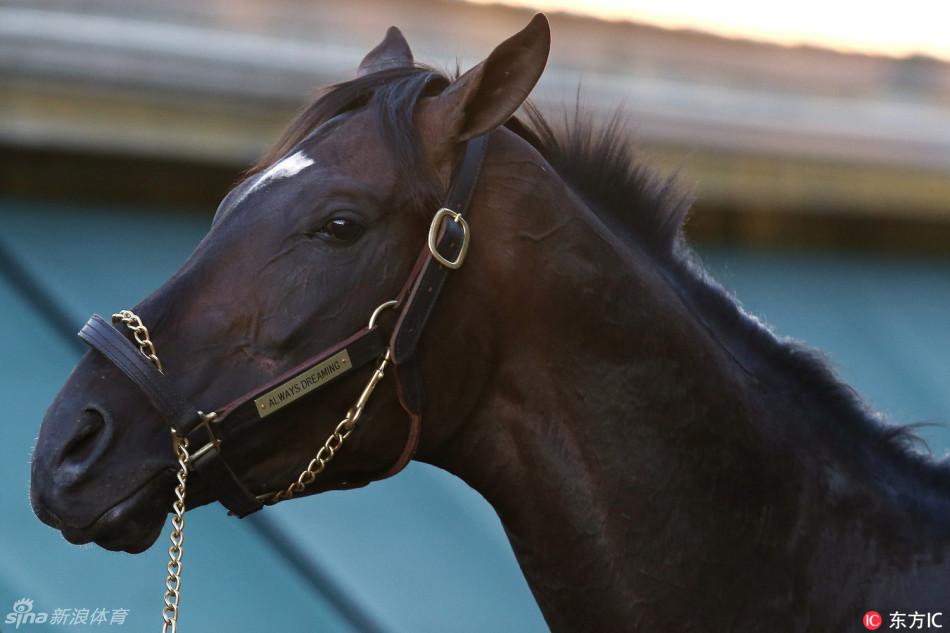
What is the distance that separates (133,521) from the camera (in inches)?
70.8

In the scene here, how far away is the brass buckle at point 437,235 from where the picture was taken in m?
1.86

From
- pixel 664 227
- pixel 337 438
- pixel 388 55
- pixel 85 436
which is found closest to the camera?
pixel 85 436

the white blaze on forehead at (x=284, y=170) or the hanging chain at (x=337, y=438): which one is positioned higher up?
the white blaze on forehead at (x=284, y=170)

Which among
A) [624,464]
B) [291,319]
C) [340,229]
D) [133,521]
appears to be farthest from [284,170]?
[624,464]

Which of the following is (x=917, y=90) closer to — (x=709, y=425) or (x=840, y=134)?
(x=840, y=134)

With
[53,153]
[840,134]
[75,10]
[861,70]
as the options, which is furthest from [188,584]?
[861,70]

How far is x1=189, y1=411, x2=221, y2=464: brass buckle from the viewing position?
181 cm

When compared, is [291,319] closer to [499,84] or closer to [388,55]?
[499,84]

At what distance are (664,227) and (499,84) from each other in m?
0.45

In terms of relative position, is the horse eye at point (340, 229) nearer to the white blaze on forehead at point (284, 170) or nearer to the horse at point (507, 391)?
the horse at point (507, 391)

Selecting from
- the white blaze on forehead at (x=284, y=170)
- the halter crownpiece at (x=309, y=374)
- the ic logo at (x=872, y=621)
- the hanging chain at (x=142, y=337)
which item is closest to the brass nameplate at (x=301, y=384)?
the halter crownpiece at (x=309, y=374)

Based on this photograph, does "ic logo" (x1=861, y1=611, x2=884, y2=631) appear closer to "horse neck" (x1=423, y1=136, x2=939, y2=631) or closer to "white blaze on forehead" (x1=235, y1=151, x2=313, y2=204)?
"horse neck" (x1=423, y1=136, x2=939, y2=631)

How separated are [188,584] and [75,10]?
1979 mm

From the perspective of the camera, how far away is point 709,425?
6.44ft
